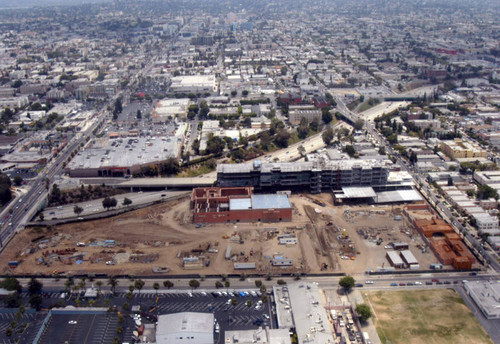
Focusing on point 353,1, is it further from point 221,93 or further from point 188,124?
point 188,124

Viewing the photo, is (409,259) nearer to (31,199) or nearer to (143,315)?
(143,315)

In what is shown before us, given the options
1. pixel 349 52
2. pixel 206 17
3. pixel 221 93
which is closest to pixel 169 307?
pixel 221 93

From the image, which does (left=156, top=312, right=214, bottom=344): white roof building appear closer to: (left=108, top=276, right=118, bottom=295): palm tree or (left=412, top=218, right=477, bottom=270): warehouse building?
(left=108, top=276, right=118, bottom=295): palm tree

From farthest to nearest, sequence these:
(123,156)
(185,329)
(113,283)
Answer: (123,156) < (113,283) < (185,329)

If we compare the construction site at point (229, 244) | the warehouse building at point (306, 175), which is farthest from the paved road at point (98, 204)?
the warehouse building at point (306, 175)

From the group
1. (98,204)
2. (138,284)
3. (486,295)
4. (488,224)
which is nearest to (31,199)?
(98,204)

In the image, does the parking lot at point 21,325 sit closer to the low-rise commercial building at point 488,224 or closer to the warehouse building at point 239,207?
the warehouse building at point 239,207

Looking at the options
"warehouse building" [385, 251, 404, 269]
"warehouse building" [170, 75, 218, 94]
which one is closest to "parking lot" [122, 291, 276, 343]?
"warehouse building" [385, 251, 404, 269]
